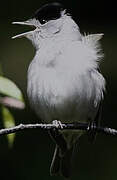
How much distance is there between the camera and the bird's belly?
2.37 m

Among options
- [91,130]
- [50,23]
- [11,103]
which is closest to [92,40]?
[50,23]

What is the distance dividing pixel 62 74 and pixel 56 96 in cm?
9

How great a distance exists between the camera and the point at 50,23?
2566mm

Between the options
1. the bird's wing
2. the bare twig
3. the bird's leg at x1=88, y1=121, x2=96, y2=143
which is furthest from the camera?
the bird's wing

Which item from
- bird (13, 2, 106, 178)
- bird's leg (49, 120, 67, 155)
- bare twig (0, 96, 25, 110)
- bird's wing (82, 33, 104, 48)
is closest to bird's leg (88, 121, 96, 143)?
bird (13, 2, 106, 178)

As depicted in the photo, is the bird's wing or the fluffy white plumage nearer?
the fluffy white plumage

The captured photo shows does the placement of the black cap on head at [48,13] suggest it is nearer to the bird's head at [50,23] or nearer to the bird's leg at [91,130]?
the bird's head at [50,23]

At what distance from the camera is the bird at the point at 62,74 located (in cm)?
237

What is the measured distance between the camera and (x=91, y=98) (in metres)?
2.41

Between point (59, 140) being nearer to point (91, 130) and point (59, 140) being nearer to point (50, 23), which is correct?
point (91, 130)

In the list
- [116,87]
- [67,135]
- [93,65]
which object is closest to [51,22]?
[93,65]

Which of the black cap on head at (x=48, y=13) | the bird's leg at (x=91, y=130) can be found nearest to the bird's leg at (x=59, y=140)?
the bird's leg at (x=91, y=130)

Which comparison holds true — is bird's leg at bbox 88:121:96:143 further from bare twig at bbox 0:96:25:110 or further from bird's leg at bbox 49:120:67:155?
bare twig at bbox 0:96:25:110

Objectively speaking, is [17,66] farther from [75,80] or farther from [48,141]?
[75,80]
